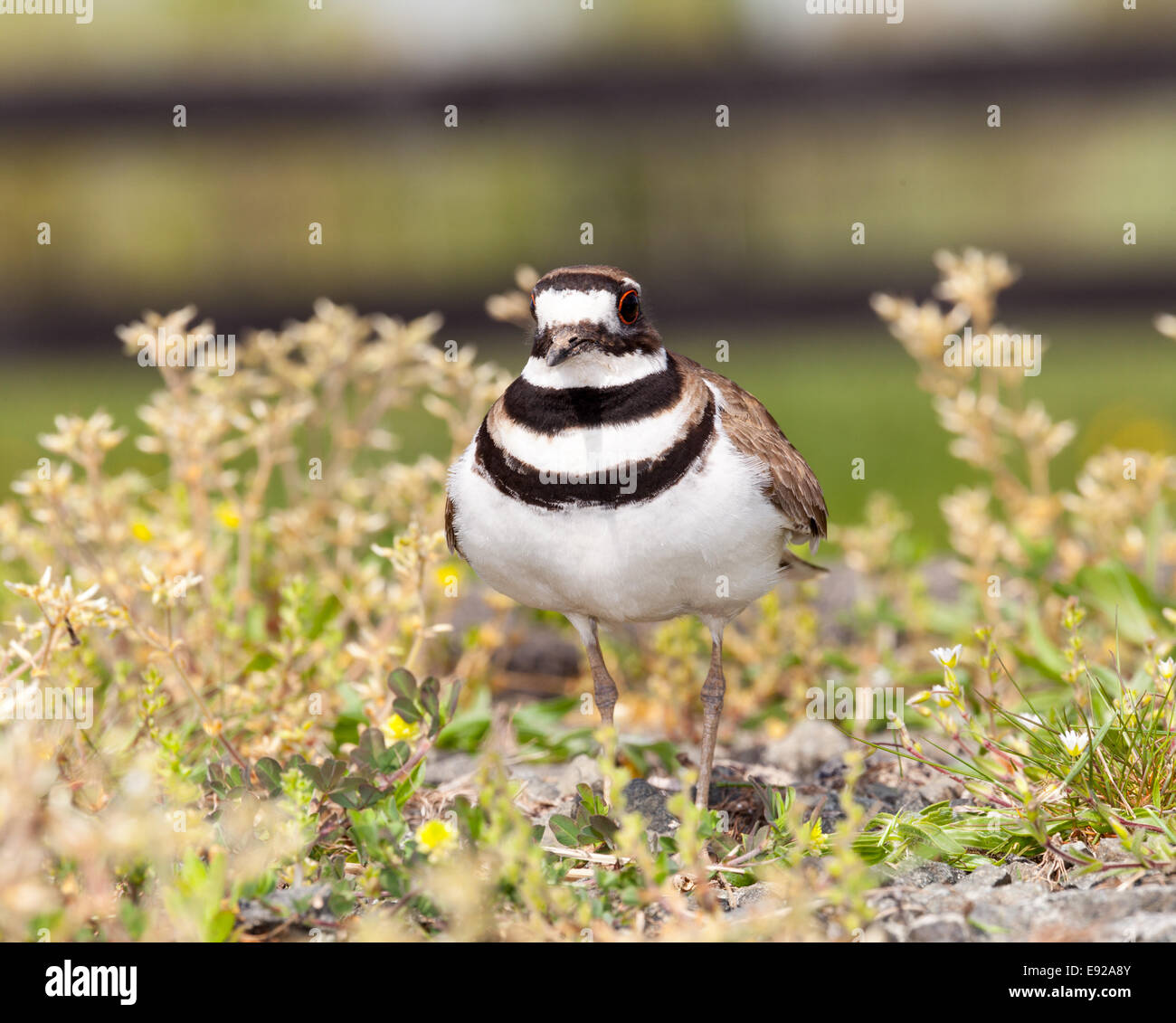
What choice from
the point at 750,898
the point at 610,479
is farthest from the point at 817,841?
the point at 610,479

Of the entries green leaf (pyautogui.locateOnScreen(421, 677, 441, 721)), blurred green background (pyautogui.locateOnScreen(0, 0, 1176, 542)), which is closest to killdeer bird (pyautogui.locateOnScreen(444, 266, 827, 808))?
green leaf (pyautogui.locateOnScreen(421, 677, 441, 721))

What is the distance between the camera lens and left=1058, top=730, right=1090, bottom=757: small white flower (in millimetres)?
2463

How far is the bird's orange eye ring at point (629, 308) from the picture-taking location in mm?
2709

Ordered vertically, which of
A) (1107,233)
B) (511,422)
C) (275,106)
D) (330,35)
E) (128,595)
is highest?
(330,35)

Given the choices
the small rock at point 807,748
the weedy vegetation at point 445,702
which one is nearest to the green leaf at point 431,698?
the weedy vegetation at point 445,702

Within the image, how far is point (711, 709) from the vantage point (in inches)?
121

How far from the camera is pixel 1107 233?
31.6 feet

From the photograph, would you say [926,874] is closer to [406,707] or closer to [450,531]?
[406,707]

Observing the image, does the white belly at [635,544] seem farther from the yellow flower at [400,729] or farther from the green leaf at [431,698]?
the yellow flower at [400,729]

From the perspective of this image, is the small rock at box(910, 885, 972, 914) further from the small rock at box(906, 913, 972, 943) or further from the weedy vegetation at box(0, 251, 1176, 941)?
the weedy vegetation at box(0, 251, 1176, 941)

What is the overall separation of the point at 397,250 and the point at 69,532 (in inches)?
296

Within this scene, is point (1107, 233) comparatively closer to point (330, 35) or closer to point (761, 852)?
point (330, 35)

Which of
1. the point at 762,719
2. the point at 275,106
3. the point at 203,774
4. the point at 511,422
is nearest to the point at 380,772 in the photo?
the point at 203,774

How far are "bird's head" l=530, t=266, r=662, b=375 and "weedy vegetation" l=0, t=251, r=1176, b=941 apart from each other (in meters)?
0.68
